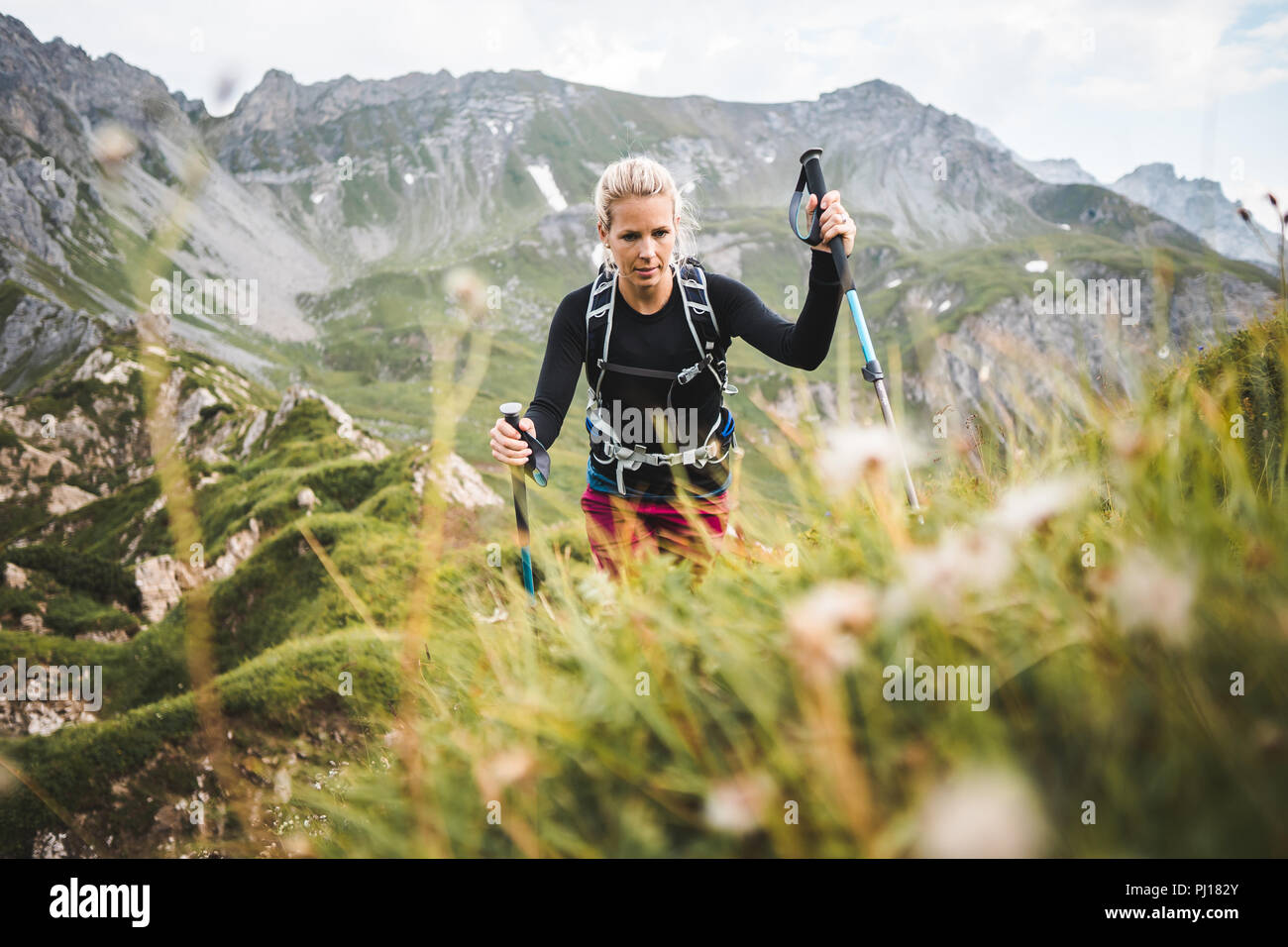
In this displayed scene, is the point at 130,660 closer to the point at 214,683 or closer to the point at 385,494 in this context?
the point at 385,494

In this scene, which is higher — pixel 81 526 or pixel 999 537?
pixel 81 526

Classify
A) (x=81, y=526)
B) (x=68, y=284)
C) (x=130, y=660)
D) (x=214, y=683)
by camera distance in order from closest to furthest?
1. (x=214, y=683)
2. (x=130, y=660)
3. (x=81, y=526)
4. (x=68, y=284)

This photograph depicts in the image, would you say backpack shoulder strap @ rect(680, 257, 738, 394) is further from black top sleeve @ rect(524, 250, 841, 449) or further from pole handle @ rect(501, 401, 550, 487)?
pole handle @ rect(501, 401, 550, 487)

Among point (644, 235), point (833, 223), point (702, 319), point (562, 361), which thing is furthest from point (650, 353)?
point (833, 223)

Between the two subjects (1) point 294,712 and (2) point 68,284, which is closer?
(1) point 294,712

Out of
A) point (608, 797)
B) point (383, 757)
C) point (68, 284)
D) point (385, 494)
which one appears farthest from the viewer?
point (68, 284)

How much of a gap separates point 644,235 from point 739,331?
3.58ft

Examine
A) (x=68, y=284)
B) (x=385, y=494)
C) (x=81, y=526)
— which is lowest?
(x=385, y=494)

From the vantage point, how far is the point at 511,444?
442 cm

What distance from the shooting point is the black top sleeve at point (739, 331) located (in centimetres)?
490

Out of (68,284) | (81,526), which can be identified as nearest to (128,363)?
(81,526)

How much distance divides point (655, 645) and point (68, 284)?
212193 mm

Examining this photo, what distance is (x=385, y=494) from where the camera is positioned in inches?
561

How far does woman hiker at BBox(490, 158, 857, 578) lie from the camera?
500 centimetres
